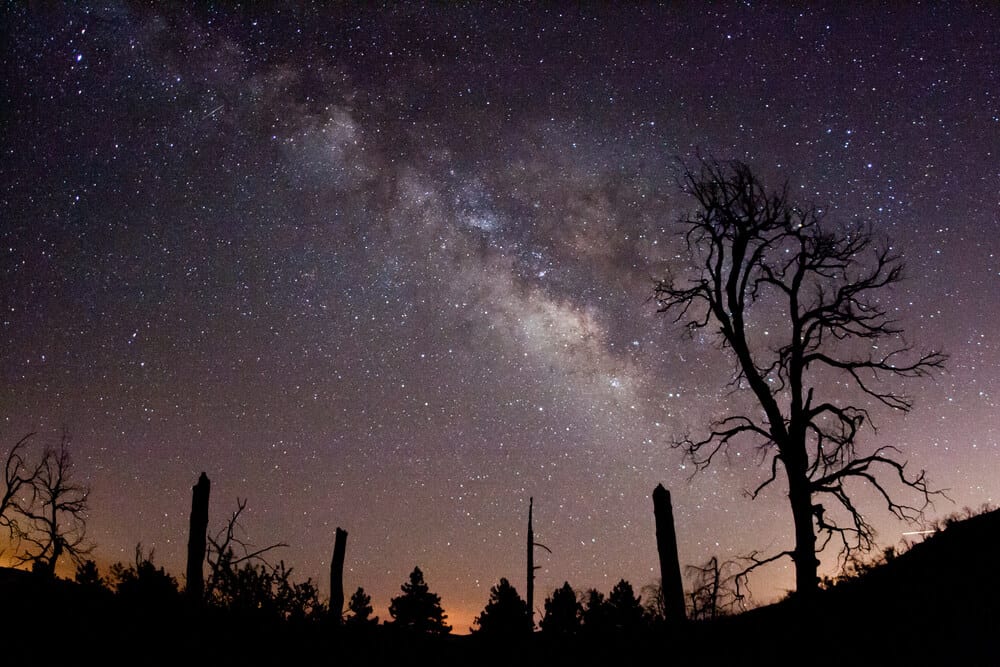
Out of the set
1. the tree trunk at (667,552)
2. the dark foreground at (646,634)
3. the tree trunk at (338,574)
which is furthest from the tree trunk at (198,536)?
the tree trunk at (667,552)

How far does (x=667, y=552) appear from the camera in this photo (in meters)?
14.9

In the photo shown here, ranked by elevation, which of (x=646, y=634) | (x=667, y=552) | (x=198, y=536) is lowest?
(x=646, y=634)

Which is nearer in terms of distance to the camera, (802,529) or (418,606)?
(802,529)

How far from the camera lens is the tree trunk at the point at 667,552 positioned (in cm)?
1427

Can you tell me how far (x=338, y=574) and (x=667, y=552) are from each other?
12955mm

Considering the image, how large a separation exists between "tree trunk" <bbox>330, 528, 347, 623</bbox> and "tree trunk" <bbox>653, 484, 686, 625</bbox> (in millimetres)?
11902

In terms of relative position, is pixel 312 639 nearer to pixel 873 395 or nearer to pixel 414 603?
pixel 873 395

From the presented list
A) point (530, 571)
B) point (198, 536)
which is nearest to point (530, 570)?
point (530, 571)

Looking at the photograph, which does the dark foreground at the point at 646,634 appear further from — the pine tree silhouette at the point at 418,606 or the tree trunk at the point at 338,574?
the pine tree silhouette at the point at 418,606

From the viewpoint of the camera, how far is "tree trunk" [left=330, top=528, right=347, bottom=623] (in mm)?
22208

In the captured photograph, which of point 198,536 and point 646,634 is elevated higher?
point 198,536

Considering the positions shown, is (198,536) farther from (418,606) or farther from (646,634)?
(418,606)

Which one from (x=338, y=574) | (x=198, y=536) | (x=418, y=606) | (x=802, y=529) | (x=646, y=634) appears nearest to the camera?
(x=646, y=634)

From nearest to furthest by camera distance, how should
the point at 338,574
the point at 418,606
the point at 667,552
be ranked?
the point at 667,552 → the point at 338,574 → the point at 418,606
